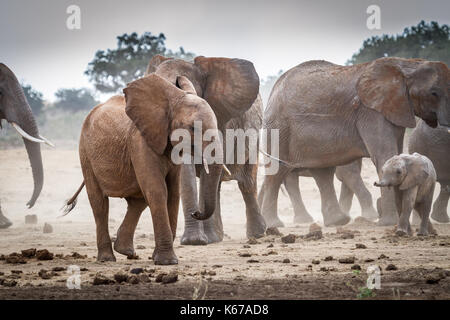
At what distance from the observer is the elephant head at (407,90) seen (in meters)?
10.4

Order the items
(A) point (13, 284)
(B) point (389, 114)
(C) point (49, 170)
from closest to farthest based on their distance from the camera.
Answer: (A) point (13, 284) < (B) point (389, 114) < (C) point (49, 170)

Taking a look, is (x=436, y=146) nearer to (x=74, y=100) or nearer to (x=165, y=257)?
(x=165, y=257)

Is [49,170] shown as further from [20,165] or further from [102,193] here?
[102,193]

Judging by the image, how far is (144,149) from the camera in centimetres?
671

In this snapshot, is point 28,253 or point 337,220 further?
point 337,220

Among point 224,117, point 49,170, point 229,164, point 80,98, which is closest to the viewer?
point 224,117

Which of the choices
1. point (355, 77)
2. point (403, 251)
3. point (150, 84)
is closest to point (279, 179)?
point (355, 77)

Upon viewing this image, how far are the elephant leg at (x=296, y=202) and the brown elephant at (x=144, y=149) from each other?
6277mm

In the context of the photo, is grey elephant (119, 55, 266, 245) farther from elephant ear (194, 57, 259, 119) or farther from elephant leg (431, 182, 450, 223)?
elephant leg (431, 182, 450, 223)

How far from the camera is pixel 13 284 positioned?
19.1 ft

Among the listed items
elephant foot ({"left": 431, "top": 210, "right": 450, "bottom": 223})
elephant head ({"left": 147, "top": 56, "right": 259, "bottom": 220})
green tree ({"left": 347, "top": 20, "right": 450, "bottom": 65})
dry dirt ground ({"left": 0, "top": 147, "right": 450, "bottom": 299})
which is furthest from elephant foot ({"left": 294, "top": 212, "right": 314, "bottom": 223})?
green tree ({"left": 347, "top": 20, "right": 450, "bottom": 65})

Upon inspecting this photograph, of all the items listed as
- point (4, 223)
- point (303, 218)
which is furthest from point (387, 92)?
point (4, 223)

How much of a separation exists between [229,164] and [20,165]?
11251mm

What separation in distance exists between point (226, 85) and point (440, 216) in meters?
5.52
